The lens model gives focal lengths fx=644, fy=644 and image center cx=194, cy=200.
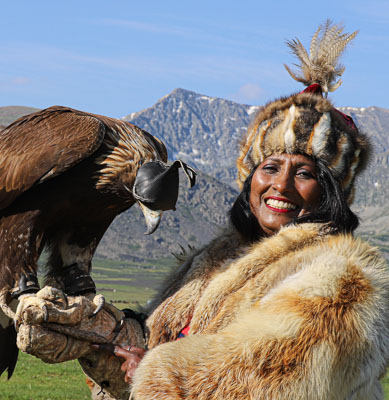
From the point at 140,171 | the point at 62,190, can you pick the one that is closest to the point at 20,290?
the point at 62,190

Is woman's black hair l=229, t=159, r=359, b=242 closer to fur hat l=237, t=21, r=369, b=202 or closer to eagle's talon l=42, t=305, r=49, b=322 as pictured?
fur hat l=237, t=21, r=369, b=202

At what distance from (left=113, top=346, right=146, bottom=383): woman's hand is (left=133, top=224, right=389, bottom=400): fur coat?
7.1 inches

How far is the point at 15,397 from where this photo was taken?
10594 millimetres

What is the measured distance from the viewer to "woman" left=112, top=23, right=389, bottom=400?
7.88ft

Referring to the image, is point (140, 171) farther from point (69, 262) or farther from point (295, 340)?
point (295, 340)

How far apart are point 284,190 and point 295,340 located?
33.6 inches

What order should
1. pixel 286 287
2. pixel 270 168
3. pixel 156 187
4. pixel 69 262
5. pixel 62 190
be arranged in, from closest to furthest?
pixel 286 287
pixel 270 168
pixel 156 187
pixel 62 190
pixel 69 262

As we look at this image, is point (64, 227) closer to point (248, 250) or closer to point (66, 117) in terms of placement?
point (66, 117)

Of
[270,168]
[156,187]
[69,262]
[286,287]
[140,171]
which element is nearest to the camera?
[286,287]

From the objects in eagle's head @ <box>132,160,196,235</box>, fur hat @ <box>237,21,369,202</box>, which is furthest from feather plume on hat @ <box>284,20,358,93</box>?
eagle's head @ <box>132,160,196,235</box>

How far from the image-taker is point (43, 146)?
4098 mm

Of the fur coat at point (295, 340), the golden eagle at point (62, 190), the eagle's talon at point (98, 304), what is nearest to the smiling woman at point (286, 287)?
the fur coat at point (295, 340)

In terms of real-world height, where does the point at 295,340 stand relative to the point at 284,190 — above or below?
below

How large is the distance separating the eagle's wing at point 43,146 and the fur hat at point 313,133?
3.59 ft
